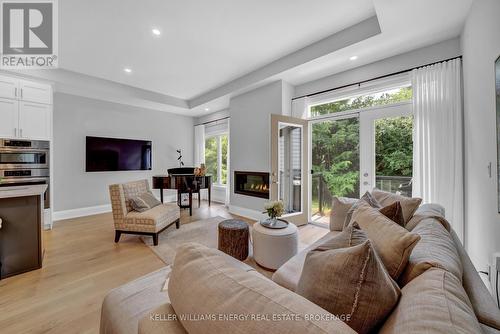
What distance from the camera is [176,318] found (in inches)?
28.5

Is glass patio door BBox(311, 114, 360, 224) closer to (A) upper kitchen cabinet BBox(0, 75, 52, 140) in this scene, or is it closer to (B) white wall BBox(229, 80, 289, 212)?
(B) white wall BBox(229, 80, 289, 212)

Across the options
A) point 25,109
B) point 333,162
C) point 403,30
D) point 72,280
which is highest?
point 403,30

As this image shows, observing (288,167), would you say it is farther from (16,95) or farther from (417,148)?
(16,95)

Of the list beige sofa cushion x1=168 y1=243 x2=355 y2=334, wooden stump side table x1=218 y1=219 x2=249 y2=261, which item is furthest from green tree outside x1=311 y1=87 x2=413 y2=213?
beige sofa cushion x1=168 y1=243 x2=355 y2=334

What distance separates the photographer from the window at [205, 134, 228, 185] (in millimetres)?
5922

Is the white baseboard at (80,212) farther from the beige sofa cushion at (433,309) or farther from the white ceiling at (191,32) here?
the beige sofa cushion at (433,309)

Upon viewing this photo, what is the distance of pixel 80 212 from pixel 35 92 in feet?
8.03

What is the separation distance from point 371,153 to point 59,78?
5.49 metres

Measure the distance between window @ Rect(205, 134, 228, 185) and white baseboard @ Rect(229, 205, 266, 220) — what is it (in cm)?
140

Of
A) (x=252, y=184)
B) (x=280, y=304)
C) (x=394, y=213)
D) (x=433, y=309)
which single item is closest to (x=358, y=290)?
(x=433, y=309)

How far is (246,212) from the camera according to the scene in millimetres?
4449

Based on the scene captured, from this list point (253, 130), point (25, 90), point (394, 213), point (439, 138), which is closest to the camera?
point (394, 213)

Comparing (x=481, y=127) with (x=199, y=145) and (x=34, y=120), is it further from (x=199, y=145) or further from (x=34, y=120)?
→ (x=34, y=120)

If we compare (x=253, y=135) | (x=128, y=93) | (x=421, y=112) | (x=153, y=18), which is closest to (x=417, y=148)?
(x=421, y=112)
